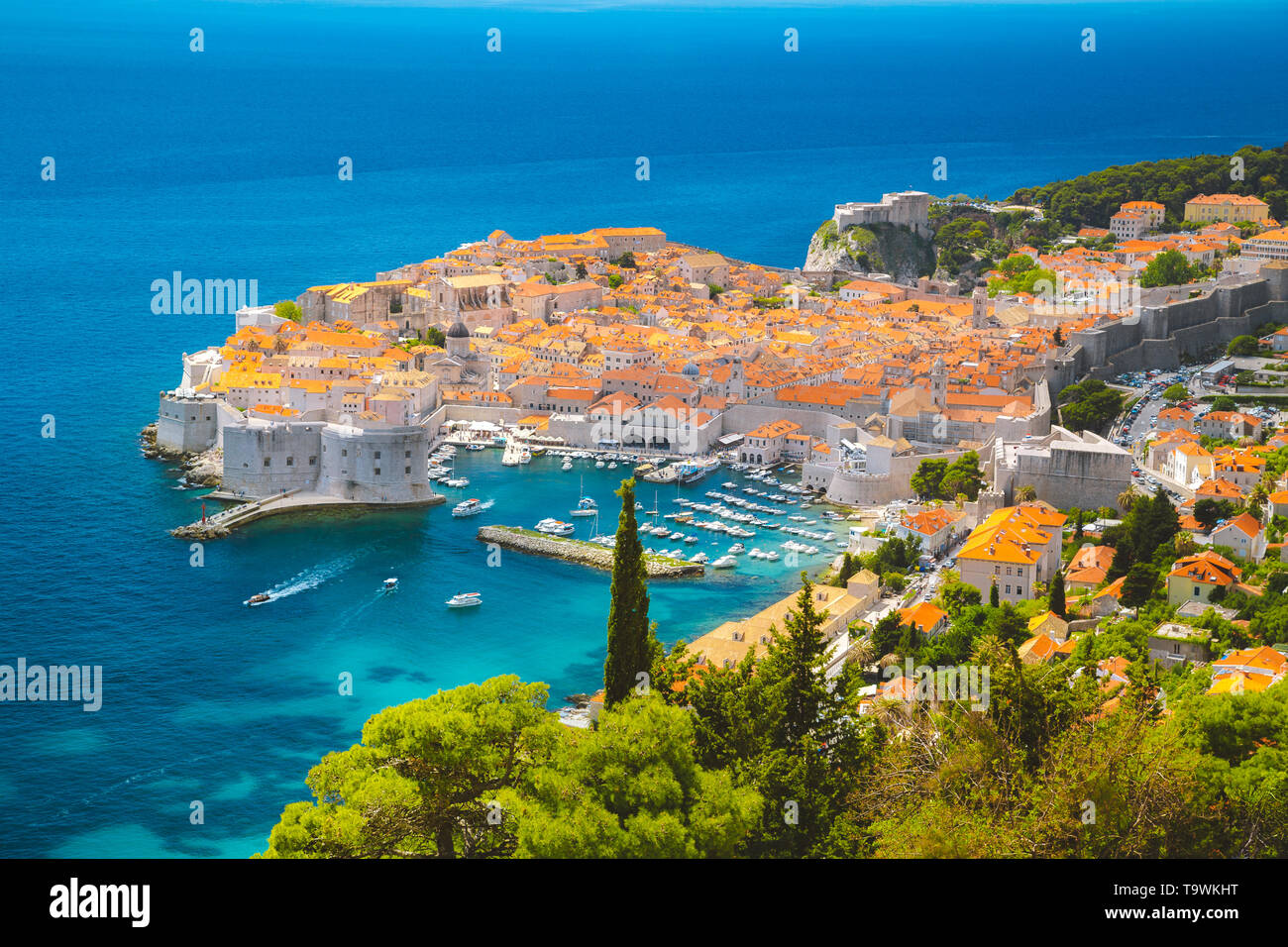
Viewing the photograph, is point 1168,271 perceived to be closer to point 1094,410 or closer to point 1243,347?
point 1243,347

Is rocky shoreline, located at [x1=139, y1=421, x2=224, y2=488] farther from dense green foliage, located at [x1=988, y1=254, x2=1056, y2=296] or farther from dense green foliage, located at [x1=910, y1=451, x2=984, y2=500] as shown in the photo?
dense green foliage, located at [x1=988, y1=254, x2=1056, y2=296]

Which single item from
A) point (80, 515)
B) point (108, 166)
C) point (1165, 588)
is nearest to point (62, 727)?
point (80, 515)

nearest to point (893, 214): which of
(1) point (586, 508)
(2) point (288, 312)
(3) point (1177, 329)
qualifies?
(3) point (1177, 329)

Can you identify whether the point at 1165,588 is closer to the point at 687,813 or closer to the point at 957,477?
the point at 957,477

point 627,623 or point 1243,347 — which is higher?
point 1243,347

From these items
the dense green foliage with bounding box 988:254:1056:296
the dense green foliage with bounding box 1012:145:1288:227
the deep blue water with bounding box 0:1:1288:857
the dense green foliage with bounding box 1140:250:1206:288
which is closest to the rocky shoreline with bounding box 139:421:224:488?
the deep blue water with bounding box 0:1:1288:857

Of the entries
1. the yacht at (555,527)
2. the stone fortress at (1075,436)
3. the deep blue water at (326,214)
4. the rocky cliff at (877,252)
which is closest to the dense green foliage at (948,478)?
the stone fortress at (1075,436)

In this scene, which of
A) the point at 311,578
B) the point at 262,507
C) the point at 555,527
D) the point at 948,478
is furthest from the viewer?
the point at 262,507
